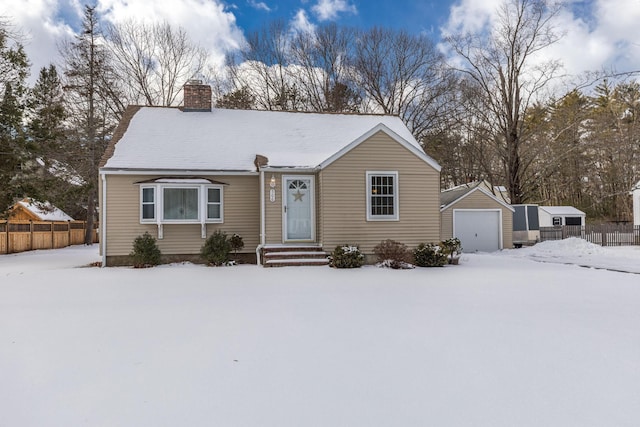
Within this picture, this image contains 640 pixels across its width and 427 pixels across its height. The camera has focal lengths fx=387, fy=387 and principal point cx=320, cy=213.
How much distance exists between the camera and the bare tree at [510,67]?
2147 centimetres

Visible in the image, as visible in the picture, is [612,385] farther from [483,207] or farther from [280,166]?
[483,207]

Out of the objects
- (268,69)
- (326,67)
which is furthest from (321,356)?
(268,69)

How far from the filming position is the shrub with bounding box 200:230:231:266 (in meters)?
11.7

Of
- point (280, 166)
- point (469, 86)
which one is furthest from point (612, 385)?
point (469, 86)

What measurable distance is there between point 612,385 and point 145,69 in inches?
1094

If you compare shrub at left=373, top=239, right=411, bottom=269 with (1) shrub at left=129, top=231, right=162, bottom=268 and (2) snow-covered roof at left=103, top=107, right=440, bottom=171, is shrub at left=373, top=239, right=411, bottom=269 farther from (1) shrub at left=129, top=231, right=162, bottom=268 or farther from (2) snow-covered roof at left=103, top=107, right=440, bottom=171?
(1) shrub at left=129, top=231, right=162, bottom=268

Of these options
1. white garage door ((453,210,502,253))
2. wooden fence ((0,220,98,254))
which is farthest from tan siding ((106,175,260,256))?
wooden fence ((0,220,98,254))

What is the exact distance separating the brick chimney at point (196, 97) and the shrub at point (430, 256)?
10051 millimetres

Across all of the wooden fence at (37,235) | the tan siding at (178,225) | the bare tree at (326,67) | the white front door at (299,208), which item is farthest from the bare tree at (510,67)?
the wooden fence at (37,235)

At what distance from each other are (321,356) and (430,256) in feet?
27.3

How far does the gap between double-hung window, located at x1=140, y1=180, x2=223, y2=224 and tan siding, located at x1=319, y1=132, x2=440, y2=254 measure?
12.4ft

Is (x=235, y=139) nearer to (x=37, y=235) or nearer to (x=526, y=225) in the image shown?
(x=37, y=235)

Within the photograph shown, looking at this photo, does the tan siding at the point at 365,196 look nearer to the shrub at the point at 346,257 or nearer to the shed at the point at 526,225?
the shrub at the point at 346,257

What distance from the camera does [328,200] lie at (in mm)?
11906
